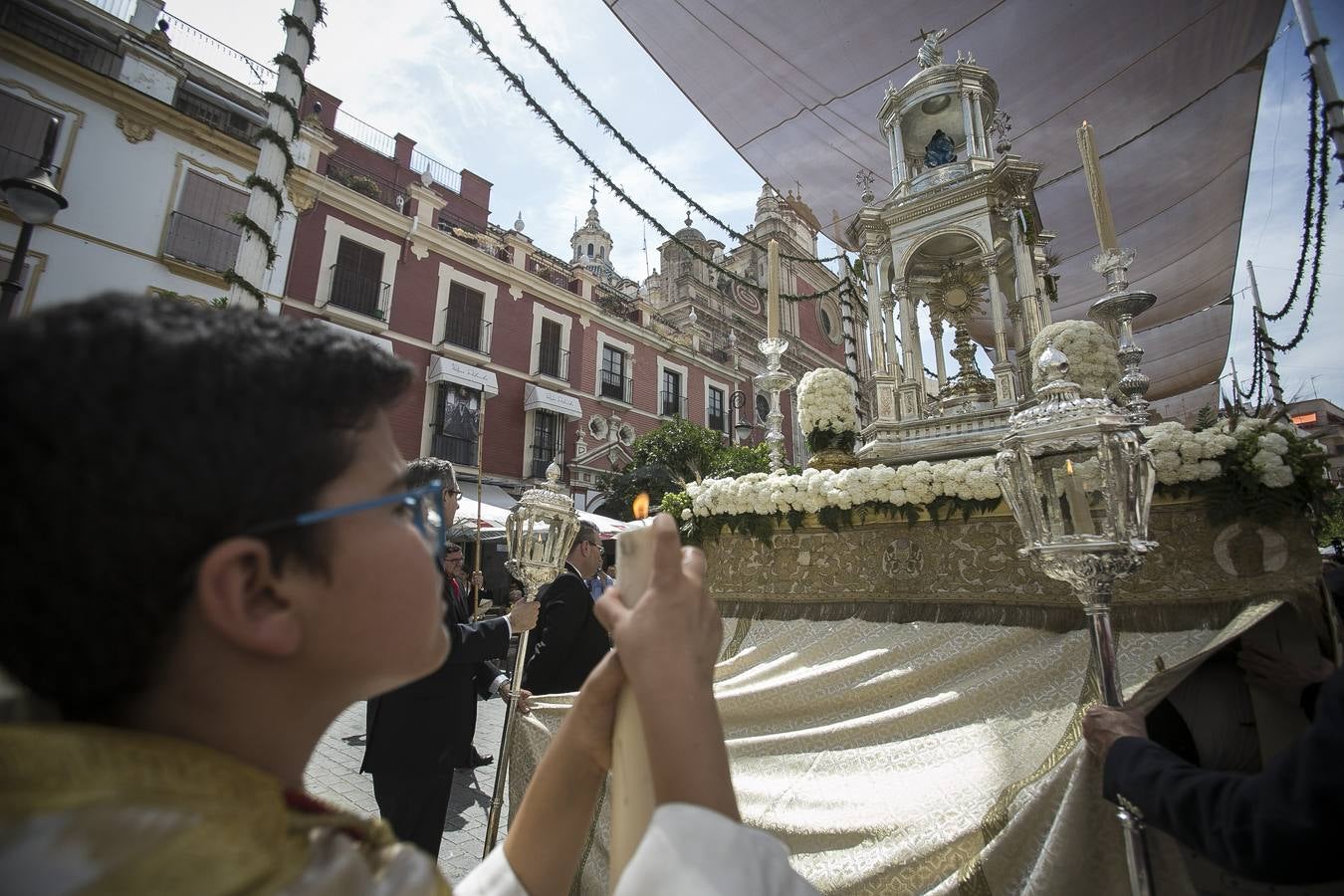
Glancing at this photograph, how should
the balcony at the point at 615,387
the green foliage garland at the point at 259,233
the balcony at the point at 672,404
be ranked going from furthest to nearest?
the balcony at the point at 672,404
the balcony at the point at 615,387
the green foliage garland at the point at 259,233

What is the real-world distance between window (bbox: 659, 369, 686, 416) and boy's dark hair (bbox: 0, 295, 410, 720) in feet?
73.7

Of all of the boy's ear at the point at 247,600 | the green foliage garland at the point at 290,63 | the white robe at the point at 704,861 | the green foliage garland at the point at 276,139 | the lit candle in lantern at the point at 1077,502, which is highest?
the green foliage garland at the point at 290,63

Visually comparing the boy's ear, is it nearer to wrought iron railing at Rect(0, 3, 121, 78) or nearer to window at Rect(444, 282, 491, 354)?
wrought iron railing at Rect(0, 3, 121, 78)

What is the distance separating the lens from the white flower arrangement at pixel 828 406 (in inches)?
162

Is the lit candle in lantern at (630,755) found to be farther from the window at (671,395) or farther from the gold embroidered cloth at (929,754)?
the window at (671,395)

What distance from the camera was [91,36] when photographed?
43.5 ft

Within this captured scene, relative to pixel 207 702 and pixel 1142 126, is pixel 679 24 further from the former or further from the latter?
pixel 207 702

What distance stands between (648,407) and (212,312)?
866 inches

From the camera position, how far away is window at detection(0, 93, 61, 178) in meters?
11.2

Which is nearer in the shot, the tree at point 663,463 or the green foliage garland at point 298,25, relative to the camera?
the green foliage garland at point 298,25

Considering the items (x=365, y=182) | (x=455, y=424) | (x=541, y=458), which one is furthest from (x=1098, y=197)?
(x=365, y=182)

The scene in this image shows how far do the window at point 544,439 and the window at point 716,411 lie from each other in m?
7.56

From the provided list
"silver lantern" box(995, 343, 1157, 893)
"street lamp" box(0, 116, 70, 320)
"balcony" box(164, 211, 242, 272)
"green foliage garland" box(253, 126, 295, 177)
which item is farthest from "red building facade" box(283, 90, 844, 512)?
"silver lantern" box(995, 343, 1157, 893)

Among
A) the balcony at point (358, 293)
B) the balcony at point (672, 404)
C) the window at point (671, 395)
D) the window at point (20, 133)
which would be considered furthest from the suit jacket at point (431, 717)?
the window at point (671, 395)
